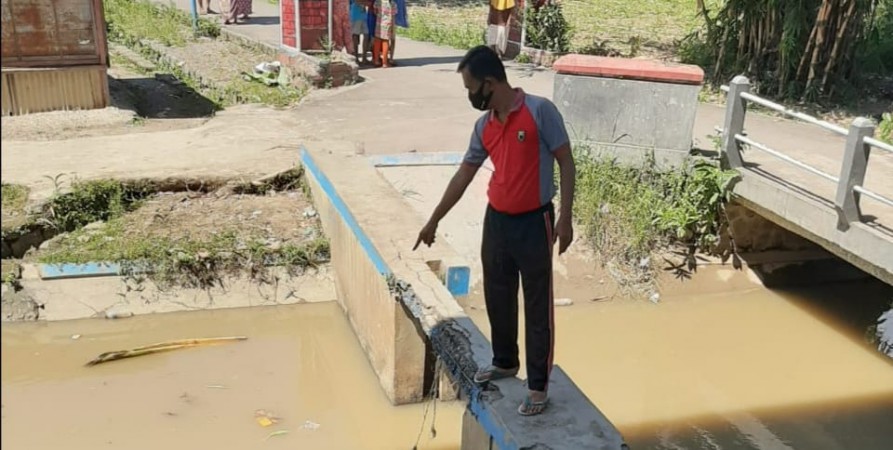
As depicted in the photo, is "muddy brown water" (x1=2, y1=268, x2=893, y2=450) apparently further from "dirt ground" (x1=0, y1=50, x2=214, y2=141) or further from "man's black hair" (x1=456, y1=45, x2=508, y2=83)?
"dirt ground" (x1=0, y1=50, x2=214, y2=141)

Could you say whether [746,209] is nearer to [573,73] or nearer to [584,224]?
[584,224]

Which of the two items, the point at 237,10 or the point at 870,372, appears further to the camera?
the point at 237,10

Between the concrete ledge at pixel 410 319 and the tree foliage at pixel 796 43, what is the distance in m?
7.05

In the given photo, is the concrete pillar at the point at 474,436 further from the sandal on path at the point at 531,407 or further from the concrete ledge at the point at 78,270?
the concrete ledge at the point at 78,270

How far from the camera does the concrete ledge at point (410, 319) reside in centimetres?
388

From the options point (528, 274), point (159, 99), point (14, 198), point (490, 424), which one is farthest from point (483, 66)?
point (159, 99)

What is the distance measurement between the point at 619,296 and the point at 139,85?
29.1ft

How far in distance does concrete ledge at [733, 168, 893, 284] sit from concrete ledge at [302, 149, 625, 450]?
3100mm

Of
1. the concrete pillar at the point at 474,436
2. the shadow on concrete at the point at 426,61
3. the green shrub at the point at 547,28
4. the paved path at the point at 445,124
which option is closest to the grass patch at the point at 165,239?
the paved path at the point at 445,124

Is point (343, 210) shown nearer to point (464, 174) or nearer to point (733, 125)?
point (464, 174)

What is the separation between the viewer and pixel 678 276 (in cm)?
864

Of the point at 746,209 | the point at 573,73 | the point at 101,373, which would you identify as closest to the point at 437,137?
the point at 573,73

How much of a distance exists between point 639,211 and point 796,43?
212 inches

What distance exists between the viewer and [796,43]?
12164mm
